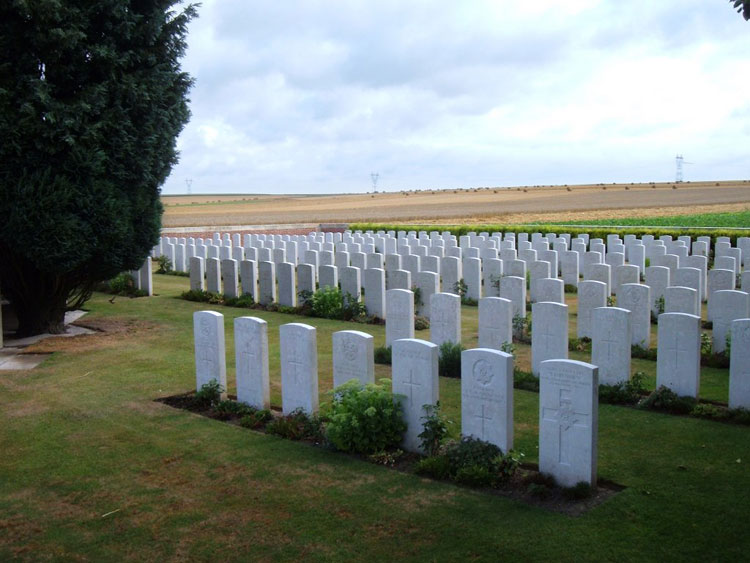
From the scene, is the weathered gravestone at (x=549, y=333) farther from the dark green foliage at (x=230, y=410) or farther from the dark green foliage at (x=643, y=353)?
the dark green foliage at (x=230, y=410)

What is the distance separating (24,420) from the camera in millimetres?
7941

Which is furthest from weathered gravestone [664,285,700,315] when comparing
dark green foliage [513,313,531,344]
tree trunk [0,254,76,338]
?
tree trunk [0,254,76,338]

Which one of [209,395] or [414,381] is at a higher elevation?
[414,381]

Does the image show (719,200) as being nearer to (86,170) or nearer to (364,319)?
(364,319)

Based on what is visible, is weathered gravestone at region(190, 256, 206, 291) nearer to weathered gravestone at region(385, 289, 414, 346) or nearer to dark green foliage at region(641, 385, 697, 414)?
weathered gravestone at region(385, 289, 414, 346)

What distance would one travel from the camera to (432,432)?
21.1 feet

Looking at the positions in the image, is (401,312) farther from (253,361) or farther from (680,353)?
(680,353)

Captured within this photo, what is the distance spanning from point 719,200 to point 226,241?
173 feet

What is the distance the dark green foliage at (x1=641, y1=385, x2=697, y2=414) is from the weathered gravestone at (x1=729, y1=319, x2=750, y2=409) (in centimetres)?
41

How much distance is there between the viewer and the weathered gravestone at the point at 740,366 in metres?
7.29

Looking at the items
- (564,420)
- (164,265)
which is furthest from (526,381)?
(164,265)

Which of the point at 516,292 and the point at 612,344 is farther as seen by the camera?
the point at 516,292

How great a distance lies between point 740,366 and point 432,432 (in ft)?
10.9

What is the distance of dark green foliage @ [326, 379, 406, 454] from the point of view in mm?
6621
